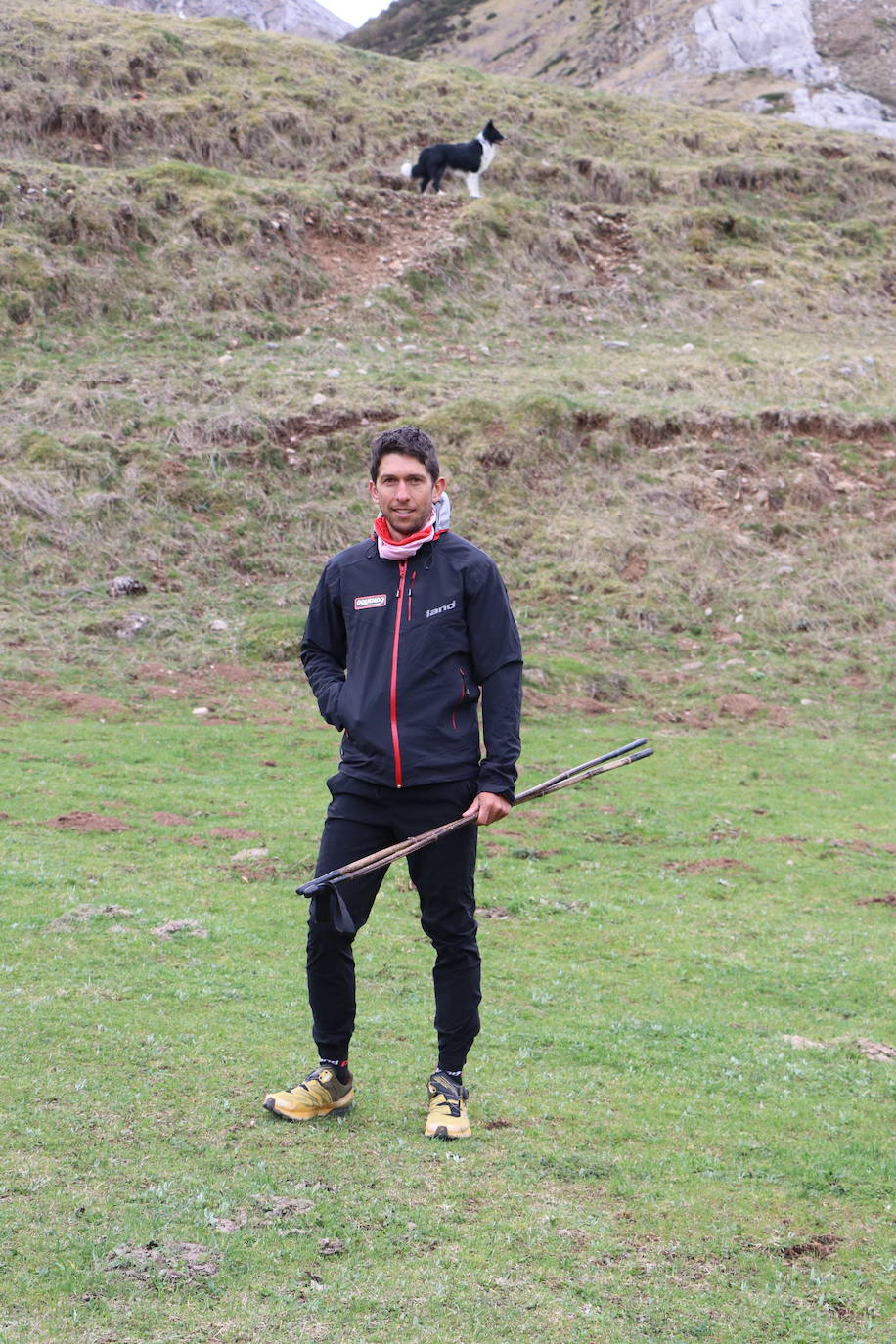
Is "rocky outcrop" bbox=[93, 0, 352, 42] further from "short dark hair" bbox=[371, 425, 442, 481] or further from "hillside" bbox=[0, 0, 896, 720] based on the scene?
"short dark hair" bbox=[371, 425, 442, 481]

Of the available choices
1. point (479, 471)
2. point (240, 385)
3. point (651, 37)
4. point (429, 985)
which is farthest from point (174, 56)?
point (651, 37)

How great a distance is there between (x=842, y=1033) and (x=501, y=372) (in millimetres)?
17917

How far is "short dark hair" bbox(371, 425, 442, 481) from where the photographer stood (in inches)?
173

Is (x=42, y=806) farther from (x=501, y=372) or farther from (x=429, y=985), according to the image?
(x=501, y=372)

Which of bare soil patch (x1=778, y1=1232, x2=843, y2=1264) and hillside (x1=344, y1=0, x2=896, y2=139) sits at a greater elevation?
hillside (x1=344, y1=0, x2=896, y2=139)

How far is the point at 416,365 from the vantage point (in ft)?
73.5

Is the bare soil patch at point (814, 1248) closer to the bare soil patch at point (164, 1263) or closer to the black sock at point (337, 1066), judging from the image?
the black sock at point (337, 1066)

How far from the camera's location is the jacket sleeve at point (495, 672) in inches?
171

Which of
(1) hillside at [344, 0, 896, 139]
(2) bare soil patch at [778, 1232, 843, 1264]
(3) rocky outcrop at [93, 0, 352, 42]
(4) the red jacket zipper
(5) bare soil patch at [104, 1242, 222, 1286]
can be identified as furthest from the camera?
(3) rocky outcrop at [93, 0, 352, 42]

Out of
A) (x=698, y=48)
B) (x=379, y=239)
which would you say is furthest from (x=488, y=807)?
(x=698, y=48)

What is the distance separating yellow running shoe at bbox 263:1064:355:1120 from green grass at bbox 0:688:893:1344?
0.07 metres

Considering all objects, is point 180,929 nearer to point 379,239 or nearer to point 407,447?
point 407,447

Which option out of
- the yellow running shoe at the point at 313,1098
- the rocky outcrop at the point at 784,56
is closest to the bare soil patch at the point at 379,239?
the yellow running shoe at the point at 313,1098

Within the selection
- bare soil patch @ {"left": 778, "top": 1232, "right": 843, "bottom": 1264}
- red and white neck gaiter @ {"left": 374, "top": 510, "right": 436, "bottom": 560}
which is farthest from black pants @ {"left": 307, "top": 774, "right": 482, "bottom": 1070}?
bare soil patch @ {"left": 778, "top": 1232, "right": 843, "bottom": 1264}
